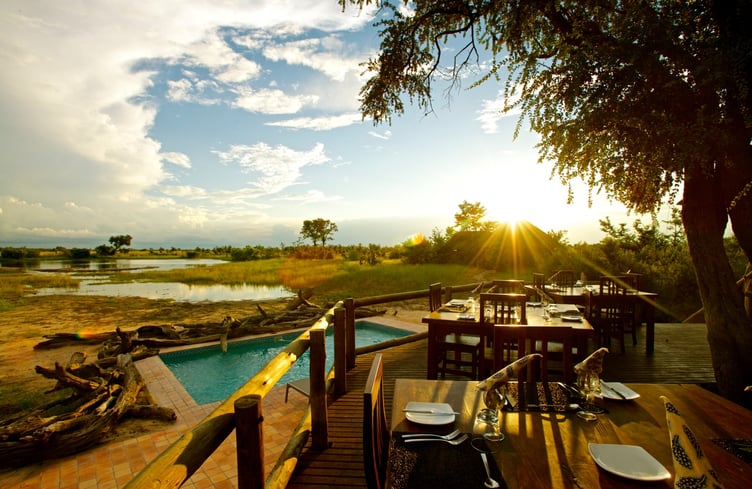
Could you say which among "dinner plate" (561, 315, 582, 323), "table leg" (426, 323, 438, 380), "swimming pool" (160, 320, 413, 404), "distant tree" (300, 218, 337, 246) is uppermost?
"distant tree" (300, 218, 337, 246)

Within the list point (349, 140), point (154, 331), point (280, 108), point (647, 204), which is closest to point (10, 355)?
point (154, 331)

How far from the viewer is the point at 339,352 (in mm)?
4242

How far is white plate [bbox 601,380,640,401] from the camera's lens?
2188 mm

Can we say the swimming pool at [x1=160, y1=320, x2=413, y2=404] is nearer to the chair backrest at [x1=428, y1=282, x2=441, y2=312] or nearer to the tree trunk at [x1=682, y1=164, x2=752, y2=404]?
the chair backrest at [x1=428, y1=282, x2=441, y2=312]

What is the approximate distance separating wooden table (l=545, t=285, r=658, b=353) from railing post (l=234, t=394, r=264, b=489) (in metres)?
5.62

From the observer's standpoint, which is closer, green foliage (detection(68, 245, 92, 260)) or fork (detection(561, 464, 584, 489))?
fork (detection(561, 464, 584, 489))

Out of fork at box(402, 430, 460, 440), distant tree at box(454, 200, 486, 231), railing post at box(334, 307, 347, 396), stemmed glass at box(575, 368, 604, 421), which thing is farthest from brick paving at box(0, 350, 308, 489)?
distant tree at box(454, 200, 486, 231)

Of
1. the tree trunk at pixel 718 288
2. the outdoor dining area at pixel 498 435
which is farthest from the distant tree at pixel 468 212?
the outdoor dining area at pixel 498 435

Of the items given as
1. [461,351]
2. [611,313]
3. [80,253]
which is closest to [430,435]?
[461,351]

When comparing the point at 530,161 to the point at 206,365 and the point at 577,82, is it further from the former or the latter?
the point at 206,365

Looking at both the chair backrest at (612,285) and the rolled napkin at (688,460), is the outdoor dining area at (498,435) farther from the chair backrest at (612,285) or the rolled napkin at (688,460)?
the chair backrest at (612,285)

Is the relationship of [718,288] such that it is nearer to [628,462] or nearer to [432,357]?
[432,357]

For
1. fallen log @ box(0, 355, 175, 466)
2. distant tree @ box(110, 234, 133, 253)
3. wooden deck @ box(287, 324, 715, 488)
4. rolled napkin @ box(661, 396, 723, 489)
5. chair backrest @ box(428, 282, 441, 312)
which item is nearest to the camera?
rolled napkin @ box(661, 396, 723, 489)

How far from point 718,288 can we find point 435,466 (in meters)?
4.57
